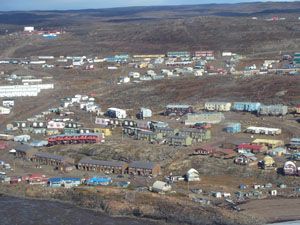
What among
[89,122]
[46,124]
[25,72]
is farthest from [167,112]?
[25,72]

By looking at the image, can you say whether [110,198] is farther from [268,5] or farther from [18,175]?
[268,5]

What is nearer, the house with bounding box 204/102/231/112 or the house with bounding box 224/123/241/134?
the house with bounding box 224/123/241/134

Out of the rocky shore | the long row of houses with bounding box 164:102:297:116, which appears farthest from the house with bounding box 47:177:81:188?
the long row of houses with bounding box 164:102:297:116

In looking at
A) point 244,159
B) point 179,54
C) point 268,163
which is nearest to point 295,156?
point 268,163

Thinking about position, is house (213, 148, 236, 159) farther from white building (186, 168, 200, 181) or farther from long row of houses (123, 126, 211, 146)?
white building (186, 168, 200, 181)

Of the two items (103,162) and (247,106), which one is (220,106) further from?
(103,162)
